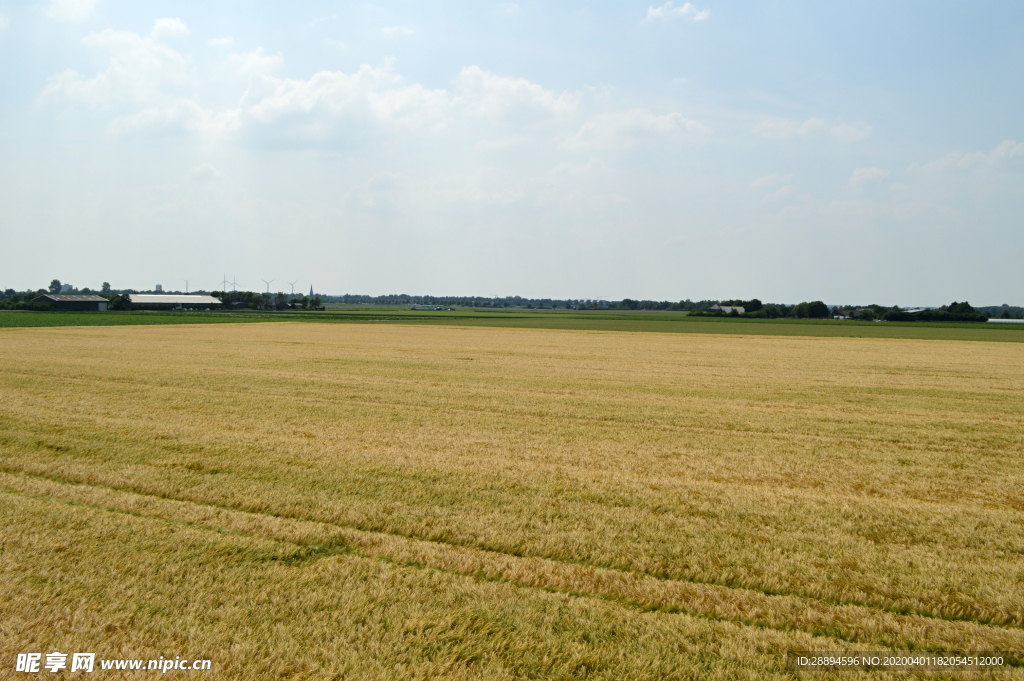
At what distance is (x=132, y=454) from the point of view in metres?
11.6

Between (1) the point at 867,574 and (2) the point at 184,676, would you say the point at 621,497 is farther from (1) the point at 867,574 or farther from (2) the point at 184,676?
(2) the point at 184,676

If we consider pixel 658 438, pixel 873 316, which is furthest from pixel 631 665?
pixel 873 316

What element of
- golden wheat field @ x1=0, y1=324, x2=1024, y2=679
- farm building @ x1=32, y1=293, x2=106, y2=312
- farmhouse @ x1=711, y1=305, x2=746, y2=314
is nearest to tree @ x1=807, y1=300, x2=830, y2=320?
farmhouse @ x1=711, y1=305, x2=746, y2=314

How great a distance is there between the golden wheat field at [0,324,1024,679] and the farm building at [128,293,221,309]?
509 feet

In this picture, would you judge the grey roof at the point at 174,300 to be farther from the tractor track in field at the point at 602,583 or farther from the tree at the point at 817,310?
the tractor track in field at the point at 602,583

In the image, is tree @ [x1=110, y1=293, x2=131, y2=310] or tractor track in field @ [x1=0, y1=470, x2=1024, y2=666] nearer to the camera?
tractor track in field @ [x1=0, y1=470, x2=1024, y2=666]

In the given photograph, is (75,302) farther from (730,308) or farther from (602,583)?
(602,583)

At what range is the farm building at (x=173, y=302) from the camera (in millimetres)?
155125

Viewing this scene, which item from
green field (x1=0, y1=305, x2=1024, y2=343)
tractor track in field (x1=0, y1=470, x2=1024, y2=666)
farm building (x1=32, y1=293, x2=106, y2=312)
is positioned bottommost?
tractor track in field (x1=0, y1=470, x2=1024, y2=666)

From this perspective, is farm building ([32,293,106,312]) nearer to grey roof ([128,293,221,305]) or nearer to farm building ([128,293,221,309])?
farm building ([128,293,221,309])

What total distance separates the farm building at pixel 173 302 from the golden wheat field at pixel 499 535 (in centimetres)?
15518

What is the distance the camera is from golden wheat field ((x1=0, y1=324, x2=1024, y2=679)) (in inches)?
220

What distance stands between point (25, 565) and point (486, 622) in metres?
4.97

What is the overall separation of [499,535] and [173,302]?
175 m
